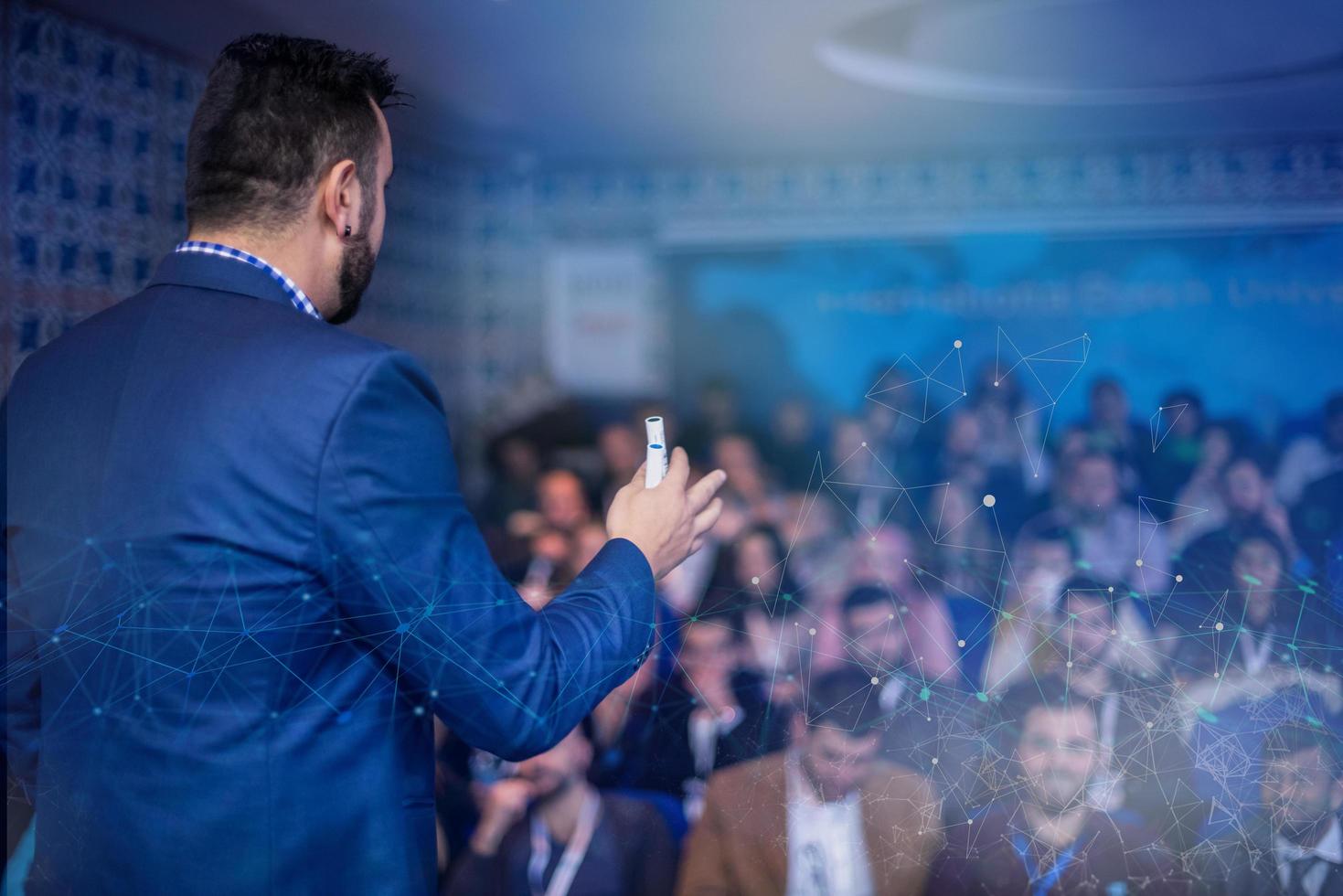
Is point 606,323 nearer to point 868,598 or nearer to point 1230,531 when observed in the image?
point 868,598

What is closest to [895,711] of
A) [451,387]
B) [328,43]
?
[328,43]

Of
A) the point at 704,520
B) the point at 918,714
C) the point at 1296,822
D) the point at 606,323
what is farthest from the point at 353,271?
the point at 606,323

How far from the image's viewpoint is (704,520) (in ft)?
2.71

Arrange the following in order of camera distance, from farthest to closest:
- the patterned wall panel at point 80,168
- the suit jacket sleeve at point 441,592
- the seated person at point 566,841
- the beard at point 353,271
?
the patterned wall panel at point 80,168 → the seated person at point 566,841 → the beard at point 353,271 → the suit jacket sleeve at point 441,592

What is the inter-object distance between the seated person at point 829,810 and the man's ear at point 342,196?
2.10ft

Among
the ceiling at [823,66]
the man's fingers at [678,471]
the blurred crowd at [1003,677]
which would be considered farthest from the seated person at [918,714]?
the ceiling at [823,66]

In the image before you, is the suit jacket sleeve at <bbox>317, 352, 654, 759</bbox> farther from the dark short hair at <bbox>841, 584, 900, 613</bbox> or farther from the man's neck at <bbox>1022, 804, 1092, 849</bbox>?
the man's neck at <bbox>1022, 804, 1092, 849</bbox>

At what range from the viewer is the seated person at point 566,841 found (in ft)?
3.74

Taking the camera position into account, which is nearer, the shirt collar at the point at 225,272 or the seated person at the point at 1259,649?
the shirt collar at the point at 225,272

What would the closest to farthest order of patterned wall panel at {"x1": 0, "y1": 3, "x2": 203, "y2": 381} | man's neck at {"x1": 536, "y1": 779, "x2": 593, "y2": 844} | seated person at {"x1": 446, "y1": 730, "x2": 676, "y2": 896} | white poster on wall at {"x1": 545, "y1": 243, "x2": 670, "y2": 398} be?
1. seated person at {"x1": 446, "y1": 730, "x2": 676, "y2": 896}
2. man's neck at {"x1": 536, "y1": 779, "x2": 593, "y2": 844}
3. patterned wall panel at {"x1": 0, "y1": 3, "x2": 203, "y2": 381}
4. white poster on wall at {"x1": 545, "y1": 243, "x2": 670, "y2": 398}

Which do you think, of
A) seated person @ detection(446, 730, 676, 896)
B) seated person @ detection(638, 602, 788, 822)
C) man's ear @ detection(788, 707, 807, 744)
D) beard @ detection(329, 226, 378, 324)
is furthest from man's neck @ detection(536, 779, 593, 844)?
beard @ detection(329, 226, 378, 324)

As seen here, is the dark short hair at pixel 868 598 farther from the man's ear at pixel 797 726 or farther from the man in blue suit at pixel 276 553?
the man in blue suit at pixel 276 553

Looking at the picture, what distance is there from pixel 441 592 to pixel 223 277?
0.92 feet

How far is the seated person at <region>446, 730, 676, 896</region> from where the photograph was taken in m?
1.14
